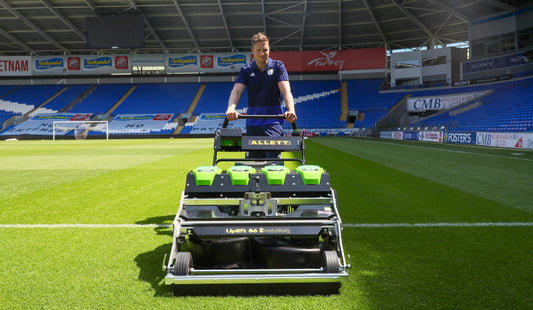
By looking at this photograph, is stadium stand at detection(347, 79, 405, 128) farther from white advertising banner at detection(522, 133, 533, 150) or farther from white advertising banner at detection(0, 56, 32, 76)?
white advertising banner at detection(0, 56, 32, 76)

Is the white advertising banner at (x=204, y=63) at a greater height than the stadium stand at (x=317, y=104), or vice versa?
the white advertising banner at (x=204, y=63)

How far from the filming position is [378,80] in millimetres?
50500

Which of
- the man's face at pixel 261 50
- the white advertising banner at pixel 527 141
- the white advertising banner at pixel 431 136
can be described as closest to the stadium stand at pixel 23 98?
the white advertising banner at pixel 431 136

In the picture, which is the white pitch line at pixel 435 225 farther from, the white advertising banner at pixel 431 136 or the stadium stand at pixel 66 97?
the stadium stand at pixel 66 97

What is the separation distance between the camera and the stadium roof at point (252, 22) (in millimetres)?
36656

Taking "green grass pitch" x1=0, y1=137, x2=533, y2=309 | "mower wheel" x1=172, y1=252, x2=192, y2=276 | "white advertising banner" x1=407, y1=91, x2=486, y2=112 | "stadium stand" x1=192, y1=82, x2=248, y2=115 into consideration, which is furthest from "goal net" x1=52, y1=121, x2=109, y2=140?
"mower wheel" x1=172, y1=252, x2=192, y2=276

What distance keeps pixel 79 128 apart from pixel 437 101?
40.4 meters

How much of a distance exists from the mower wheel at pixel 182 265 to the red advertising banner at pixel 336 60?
45.0 m

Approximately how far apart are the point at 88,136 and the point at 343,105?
101ft

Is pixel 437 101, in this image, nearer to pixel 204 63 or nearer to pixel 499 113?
pixel 499 113

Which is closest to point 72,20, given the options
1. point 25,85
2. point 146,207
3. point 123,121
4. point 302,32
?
point 123,121

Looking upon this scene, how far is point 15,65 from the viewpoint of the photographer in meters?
49.2

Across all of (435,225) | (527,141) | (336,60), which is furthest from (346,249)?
(336,60)

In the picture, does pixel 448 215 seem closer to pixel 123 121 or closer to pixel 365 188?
pixel 365 188
